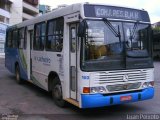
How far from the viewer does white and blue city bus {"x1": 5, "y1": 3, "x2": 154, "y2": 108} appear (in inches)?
311

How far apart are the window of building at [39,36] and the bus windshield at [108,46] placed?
3.27m

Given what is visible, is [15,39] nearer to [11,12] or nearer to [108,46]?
[108,46]

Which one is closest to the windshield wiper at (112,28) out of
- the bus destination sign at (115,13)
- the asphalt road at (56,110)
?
the bus destination sign at (115,13)

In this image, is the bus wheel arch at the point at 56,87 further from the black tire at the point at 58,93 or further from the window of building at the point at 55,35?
the window of building at the point at 55,35

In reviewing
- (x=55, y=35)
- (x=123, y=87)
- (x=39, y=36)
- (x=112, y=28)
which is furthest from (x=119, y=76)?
(x=39, y=36)

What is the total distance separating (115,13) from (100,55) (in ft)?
4.13

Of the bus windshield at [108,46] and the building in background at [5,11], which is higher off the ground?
the building in background at [5,11]

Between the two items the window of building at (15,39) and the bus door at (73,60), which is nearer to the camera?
the bus door at (73,60)

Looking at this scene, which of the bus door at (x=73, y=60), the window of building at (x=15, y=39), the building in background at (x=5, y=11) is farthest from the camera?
the building in background at (x=5, y=11)

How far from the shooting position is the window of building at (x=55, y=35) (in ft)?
31.0

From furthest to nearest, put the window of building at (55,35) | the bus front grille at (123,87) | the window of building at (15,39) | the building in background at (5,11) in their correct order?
1. the building in background at (5,11)
2. the window of building at (15,39)
3. the window of building at (55,35)
4. the bus front grille at (123,87)

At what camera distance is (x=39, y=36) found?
37.5 ft

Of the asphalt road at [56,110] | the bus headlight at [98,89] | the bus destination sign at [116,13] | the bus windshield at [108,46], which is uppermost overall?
the bus destination sign at [116,13]

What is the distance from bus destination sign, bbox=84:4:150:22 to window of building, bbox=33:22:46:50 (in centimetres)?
317
